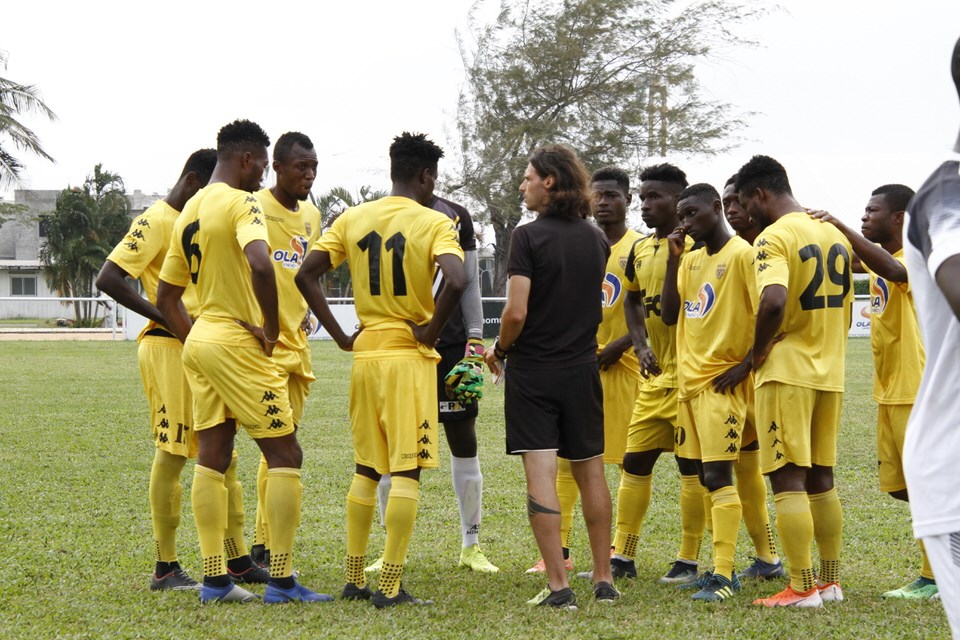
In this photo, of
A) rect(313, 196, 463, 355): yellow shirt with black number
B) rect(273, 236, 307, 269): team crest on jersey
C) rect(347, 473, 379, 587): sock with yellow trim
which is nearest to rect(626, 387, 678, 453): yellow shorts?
rect(313, 196, 463, 355): yellow shirt with black number

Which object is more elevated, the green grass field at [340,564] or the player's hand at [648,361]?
the player's hand at [648,361]

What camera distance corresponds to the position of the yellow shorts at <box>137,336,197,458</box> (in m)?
6.37

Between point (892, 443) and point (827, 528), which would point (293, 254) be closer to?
point (827, 528)

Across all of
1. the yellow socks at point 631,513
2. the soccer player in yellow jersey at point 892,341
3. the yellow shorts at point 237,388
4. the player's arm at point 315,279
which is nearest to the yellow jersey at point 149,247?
the yellow shorts at point 237,388

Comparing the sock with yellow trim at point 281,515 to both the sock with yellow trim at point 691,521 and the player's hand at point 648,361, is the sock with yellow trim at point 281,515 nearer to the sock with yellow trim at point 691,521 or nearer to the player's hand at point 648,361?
the player's hand at point 648,361

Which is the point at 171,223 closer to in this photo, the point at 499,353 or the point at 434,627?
the point at 499,353

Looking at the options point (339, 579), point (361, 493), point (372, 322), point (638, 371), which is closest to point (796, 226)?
point (638, 371)

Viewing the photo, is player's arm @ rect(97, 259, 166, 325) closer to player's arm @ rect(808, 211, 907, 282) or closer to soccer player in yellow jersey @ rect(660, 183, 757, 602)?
soccer player in yellow jersey @ rect(660, 183, 757, 602)

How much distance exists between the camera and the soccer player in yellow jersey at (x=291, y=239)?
6.62 meters

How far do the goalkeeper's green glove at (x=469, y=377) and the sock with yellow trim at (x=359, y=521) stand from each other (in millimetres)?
814

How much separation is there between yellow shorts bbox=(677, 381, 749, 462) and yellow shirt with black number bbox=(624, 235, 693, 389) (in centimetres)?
54

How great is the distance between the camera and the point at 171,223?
21.6ft

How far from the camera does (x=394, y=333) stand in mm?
5887

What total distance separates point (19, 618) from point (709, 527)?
418cm
